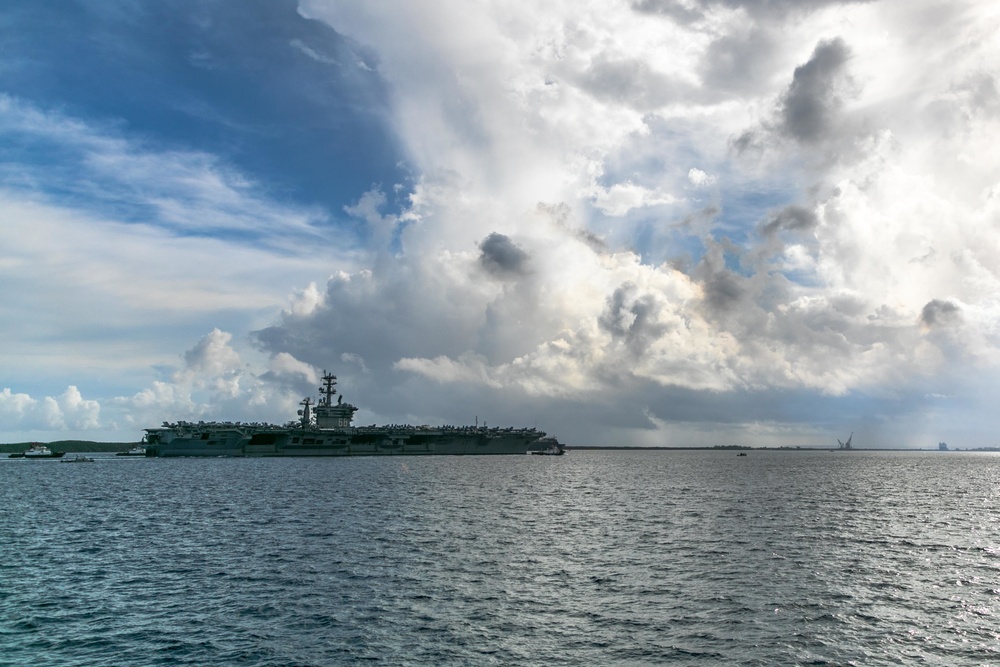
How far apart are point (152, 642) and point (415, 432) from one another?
168085mm

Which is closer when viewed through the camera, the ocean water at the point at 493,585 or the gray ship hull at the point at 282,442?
the ocean water at the point at 493,585

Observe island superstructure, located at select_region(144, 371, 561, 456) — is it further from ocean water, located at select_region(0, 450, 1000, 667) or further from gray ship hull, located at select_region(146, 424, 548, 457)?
ocean water, located at select_region(0, 450, 1000, 667)

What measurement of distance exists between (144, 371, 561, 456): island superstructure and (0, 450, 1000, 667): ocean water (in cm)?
10594

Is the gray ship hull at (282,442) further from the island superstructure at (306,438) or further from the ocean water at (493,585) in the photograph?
the ocean water at (493,585)

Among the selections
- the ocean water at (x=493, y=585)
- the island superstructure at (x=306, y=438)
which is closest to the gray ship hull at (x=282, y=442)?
the island superstructure at (x=306, y=438)

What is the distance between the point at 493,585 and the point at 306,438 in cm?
15522

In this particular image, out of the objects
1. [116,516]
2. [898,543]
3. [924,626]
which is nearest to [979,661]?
[924,626]

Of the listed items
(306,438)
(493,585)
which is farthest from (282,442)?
(493,585)

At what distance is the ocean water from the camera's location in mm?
25594

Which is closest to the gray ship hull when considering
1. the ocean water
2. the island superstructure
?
the island superstructure

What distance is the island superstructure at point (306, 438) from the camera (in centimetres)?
17362

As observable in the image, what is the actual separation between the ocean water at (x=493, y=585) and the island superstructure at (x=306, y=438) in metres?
106

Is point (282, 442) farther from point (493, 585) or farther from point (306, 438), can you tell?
point (493, 585)

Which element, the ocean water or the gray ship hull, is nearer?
the ocean water
